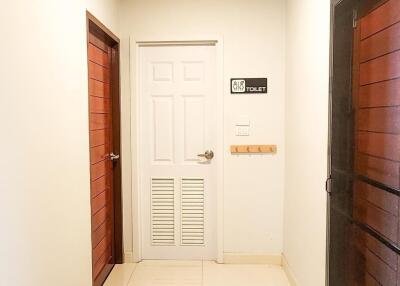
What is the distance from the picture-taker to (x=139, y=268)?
3.22 metres

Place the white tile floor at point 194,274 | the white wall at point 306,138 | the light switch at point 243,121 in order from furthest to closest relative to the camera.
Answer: the light switch at point 243,121 < the white tile floor at point 194,274 < the white wall at point 306,138

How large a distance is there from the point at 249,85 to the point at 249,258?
5.29 ft

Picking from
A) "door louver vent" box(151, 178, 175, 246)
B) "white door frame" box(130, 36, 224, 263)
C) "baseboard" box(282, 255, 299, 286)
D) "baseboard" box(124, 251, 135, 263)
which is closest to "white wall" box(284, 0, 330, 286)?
"baseboard" box(282, 255, 299, 286)

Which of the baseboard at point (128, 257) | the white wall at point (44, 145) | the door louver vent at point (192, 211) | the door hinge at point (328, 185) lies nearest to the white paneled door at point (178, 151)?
the door louver vent at point (192, 211)

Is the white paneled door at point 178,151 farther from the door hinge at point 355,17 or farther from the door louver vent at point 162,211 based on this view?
the door hinge at point 355,17

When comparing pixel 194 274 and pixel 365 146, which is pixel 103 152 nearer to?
pixel 194 274

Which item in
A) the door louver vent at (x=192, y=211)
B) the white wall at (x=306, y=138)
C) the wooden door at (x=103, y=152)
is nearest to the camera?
the white wall at (x=306, y=138)

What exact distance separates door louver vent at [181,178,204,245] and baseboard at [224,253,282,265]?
0.97 ft

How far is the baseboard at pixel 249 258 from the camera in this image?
130 inches

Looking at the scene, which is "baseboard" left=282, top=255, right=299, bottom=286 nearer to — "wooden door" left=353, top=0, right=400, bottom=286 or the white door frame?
the white door frame

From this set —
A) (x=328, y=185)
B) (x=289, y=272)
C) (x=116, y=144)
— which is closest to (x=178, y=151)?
(x=116, y=144)

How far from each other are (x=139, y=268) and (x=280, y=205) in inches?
56.1

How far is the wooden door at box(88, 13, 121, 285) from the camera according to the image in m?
2.63

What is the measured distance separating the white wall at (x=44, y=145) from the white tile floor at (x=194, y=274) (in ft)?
2.47
